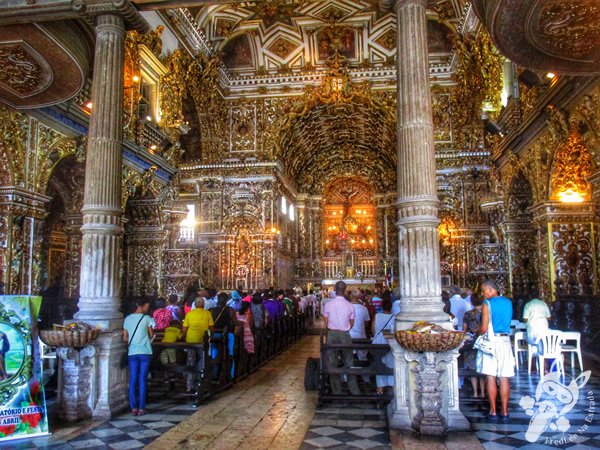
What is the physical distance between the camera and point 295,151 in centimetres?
2681

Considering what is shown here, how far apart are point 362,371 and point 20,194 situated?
7.12m

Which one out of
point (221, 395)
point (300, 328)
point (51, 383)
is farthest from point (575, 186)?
point (51, 383)

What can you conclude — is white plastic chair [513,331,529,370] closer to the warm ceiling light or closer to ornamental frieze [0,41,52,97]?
the warm ceiling light

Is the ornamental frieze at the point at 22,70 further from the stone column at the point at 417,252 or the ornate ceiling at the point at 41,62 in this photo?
the stone column at the point at 417,252

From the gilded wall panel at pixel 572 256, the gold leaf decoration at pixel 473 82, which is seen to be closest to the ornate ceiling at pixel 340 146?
the gold leaf decoration at pixel 473 82

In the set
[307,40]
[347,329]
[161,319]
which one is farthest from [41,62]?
[307,40]

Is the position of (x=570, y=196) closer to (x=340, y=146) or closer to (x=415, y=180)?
(x=415, y=180)

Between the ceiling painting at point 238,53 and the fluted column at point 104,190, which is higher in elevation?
the ceiling painting at point 238,53

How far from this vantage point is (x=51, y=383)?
27.9 feet

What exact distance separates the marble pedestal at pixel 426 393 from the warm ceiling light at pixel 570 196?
28.9 feet

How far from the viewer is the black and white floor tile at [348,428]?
546 cm

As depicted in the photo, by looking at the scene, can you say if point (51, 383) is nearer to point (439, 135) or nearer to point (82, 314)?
point (82, 314)

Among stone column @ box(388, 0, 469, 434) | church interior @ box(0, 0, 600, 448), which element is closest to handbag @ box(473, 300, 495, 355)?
stone column @ box(388, 0, 469, 434)

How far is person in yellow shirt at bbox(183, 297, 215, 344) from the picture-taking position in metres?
7.77
